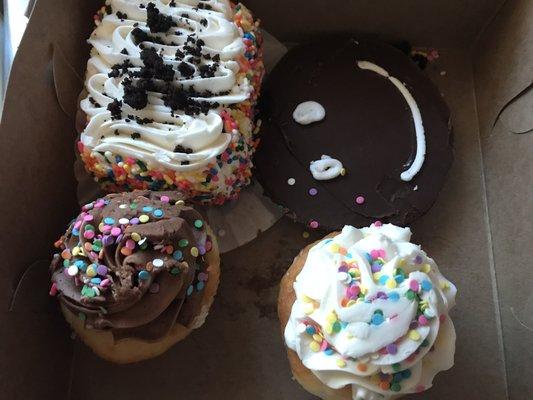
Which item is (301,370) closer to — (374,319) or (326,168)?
(374,319)

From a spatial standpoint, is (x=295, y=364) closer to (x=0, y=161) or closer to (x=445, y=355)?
(x=445, y=355)

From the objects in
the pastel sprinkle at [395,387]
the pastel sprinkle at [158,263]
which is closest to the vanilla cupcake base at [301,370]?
the pastel sprinkle at [395,387]

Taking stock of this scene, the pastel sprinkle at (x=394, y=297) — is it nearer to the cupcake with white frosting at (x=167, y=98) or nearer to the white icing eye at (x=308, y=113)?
the cupcake with white frosting at (x=167, y=98)

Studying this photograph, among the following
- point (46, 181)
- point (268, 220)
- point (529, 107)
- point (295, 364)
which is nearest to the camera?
point (295, 364)

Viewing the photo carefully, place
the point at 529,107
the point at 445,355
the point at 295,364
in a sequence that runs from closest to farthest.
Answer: the point at 445,355, the point at 295,364, the point at 529,107

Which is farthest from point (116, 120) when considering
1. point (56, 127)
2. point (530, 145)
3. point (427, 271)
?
point (530, 145)

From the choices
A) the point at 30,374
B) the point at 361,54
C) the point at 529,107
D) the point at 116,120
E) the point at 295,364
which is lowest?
the point at 30,374
